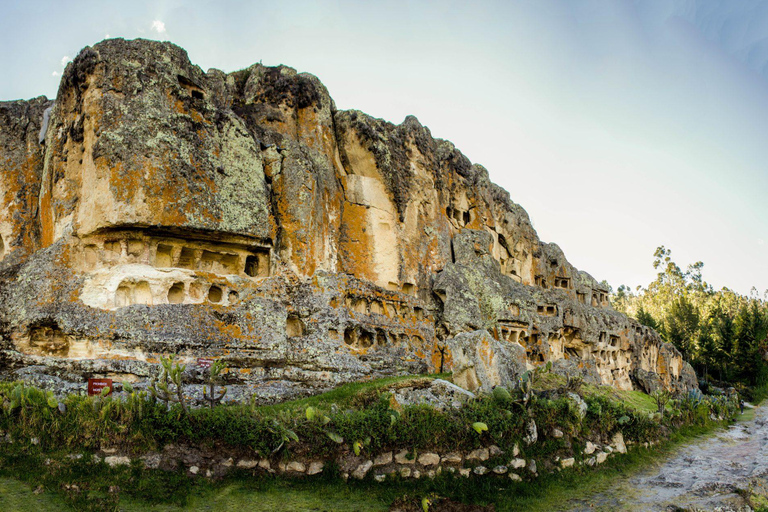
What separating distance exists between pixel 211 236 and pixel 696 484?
41.3 feet

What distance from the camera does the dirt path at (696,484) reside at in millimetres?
9219

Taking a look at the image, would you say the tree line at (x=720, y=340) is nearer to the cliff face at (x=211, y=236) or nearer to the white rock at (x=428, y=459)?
the cliff face at (x=211, y=236)

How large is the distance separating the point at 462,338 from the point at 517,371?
5.38ft

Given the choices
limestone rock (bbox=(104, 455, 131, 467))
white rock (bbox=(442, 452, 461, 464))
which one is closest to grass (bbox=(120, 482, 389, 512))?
limestone rock (bbox=(104, 455, 131, 467))

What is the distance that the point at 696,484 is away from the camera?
33.7 feet

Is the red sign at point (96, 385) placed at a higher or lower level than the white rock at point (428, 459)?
higher

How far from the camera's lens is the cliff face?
43.3ft

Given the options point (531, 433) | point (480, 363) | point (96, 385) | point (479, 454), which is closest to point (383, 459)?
point (479, 454)

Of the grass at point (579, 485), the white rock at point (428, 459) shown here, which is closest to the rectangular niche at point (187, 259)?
the white rock at point (428, 459)

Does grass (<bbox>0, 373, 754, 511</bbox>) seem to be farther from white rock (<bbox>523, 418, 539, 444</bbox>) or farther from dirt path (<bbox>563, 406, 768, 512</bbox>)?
dirt path (<bbox>563, 406, 768, 512</bbox>)

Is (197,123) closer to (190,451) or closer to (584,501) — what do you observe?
(190,451)

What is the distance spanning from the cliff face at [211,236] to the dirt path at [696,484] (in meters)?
3.95

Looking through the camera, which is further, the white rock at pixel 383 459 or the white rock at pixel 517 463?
the white rock at pixel 517 463

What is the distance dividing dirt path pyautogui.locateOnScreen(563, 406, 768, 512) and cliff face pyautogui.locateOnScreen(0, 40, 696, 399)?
3953 millimetres
